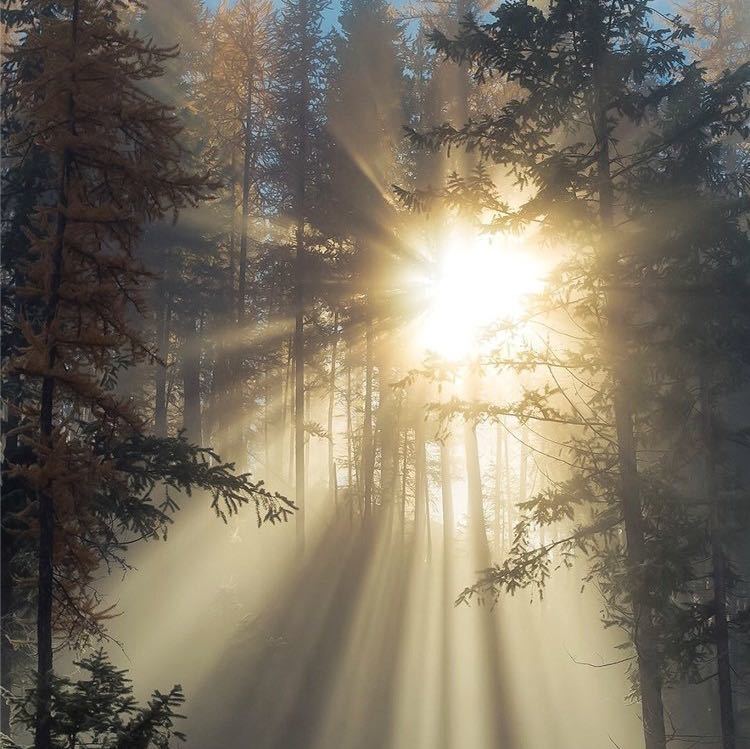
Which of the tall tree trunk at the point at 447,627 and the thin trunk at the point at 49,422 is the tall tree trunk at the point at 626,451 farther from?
the thin trunk at the point at 49,422

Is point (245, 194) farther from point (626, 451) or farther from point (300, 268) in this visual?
point (626, 451)

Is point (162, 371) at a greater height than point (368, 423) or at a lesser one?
greater

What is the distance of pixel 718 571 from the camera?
36.6 ft

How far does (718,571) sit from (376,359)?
16128 millimetres

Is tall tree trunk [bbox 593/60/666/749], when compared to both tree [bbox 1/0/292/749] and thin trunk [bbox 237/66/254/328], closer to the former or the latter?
tree [bbox 1/0/292/749]

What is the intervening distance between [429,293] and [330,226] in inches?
153

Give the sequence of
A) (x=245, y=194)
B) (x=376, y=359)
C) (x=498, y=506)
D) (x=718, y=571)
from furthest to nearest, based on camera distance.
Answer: (x=498, y=506) < (x=376, y=359) < (x=245, y=194) < (x=718, y=571)

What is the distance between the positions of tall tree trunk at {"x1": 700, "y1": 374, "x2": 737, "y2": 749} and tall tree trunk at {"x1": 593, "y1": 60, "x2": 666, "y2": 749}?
2.37m

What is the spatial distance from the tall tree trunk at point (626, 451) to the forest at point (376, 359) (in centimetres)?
5

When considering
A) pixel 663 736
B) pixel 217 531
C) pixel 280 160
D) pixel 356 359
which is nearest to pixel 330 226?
pixel 280 160

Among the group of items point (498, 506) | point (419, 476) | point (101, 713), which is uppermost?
point (498, 506)

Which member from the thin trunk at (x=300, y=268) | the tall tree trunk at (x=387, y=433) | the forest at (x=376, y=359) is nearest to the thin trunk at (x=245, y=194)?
the forest at (x=376, y=359)

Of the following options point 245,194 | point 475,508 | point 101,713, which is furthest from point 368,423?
point 101,713

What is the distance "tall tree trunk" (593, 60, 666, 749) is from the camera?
866cm
